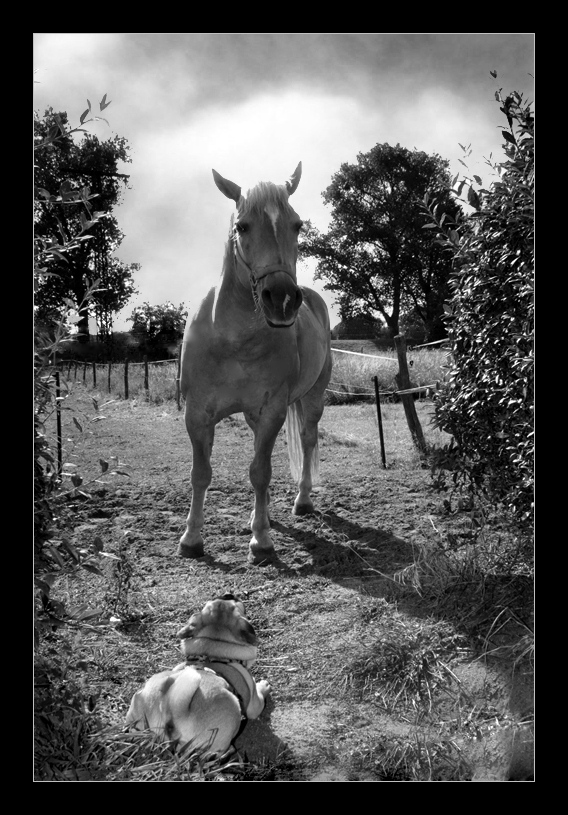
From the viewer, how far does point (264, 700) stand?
9.76 feet

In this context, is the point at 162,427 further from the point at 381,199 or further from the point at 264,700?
the point at 264,700

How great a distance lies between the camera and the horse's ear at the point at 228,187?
14.1 ft

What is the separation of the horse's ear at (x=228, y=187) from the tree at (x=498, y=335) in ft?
4.57

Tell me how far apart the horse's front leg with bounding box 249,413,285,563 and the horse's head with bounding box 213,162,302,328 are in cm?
134

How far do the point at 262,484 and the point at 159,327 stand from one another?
803cm

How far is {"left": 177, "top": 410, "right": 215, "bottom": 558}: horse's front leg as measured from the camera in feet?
16.9

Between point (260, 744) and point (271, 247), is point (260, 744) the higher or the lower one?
the lower one

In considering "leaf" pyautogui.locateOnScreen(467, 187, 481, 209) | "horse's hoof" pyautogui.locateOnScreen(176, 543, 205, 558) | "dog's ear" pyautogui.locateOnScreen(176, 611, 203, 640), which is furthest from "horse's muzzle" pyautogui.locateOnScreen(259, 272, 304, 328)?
"horse's hoof" pyautogui.locateOnScreen(176, 543, 205, 558)

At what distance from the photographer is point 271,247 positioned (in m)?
4.04

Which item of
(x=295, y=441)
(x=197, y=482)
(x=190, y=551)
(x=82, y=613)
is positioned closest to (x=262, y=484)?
(x=197, y=482)

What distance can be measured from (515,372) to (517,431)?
1.17 ft

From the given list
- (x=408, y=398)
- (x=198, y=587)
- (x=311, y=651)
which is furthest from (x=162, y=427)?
(x=311, y=651)

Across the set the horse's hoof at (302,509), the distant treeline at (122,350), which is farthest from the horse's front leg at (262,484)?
the distant treeline at (122,350)

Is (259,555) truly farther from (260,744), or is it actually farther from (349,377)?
(349,377)
